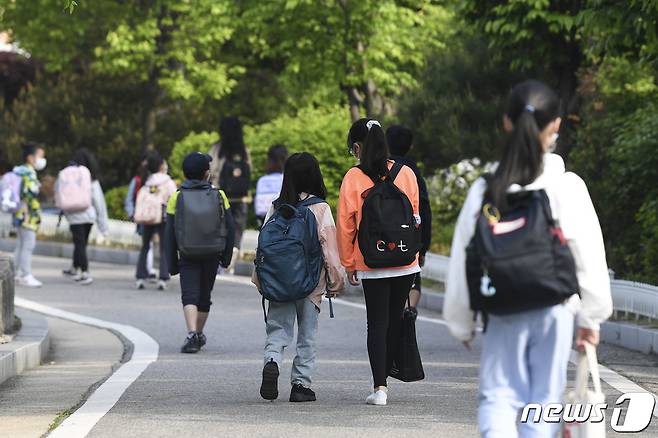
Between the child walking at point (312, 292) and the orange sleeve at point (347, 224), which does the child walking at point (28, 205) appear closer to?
the child walking at point (312, 292)

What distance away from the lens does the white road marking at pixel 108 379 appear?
7965 millimetres

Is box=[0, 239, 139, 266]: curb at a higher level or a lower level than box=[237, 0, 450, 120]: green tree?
lower

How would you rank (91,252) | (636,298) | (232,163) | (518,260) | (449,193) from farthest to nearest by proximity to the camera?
(91,252)
(449,193)
(232,163)
(636,298)
(518,260)

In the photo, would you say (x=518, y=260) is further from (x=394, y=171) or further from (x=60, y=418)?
(x=60, y=418)

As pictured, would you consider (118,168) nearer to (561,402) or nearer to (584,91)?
(584,91)

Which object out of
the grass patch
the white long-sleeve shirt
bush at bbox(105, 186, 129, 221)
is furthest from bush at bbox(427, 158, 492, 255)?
the white long-sleeve shirt

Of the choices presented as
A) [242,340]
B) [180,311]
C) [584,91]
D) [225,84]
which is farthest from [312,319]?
[225,84]

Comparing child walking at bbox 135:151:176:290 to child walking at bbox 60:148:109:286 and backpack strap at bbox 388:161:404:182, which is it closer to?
child walking at bbox 60:148:109:286

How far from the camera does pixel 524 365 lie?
5.20 meters

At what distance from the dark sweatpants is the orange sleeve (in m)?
3.21

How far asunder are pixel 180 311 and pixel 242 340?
A: 2.48 metres

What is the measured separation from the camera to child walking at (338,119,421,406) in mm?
8602

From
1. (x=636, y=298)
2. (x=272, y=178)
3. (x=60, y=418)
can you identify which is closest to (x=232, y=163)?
(x=272, y=178)

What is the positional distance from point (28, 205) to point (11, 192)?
296 mm
